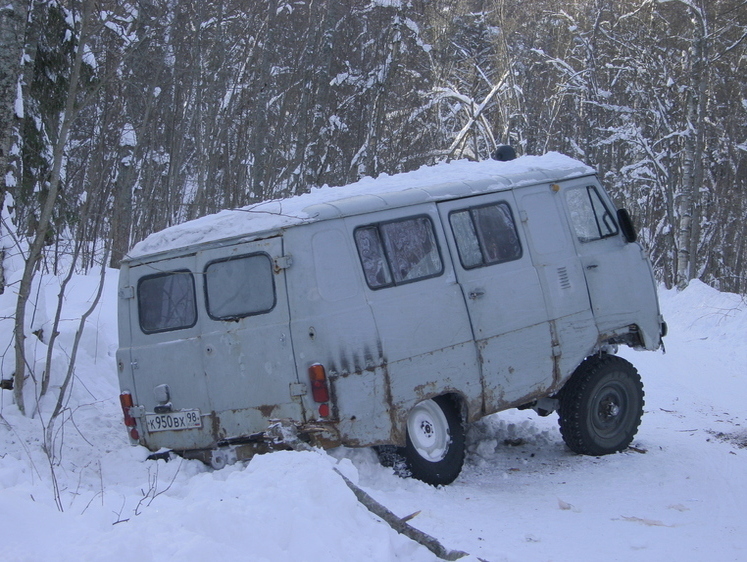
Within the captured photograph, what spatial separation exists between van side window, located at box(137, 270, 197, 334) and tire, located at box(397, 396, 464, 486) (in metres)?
2.04

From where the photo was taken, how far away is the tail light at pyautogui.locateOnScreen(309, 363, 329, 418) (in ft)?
19.4

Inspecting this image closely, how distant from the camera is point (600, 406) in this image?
7.58 meters

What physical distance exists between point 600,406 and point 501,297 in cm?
168

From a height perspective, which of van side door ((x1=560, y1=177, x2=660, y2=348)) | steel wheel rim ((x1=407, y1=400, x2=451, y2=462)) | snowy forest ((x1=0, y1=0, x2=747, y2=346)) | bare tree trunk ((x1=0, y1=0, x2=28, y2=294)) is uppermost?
snowy forest ((x1=0, y1=0, x2=747, y2=346))

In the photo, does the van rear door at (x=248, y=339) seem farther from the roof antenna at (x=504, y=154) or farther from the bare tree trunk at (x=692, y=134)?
the bare tree trunk at (x=692, y=134)

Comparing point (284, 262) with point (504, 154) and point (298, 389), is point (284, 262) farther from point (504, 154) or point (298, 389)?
point (504, 154)

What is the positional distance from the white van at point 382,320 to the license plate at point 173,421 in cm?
1

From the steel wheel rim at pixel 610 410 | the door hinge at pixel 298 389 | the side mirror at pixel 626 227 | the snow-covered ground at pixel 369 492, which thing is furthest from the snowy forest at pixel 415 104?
the steel wheel rim at pixel 610 410

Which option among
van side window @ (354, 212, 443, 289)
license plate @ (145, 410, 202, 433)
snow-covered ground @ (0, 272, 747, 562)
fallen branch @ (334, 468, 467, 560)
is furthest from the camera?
license plate @ (145, 410, 202, 433)

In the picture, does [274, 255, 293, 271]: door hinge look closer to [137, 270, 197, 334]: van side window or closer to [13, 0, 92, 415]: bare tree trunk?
[137, 270, 197, 334]: van side window

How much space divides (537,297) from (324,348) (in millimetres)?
2231

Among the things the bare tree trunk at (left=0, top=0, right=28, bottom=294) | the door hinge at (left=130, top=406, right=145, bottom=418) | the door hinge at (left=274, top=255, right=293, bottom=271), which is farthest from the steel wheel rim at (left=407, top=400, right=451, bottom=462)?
the bare tree trunk at (left=0, top=0, right=28, bottom=294)

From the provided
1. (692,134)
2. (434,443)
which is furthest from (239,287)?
(692,134)

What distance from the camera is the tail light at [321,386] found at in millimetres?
5918
